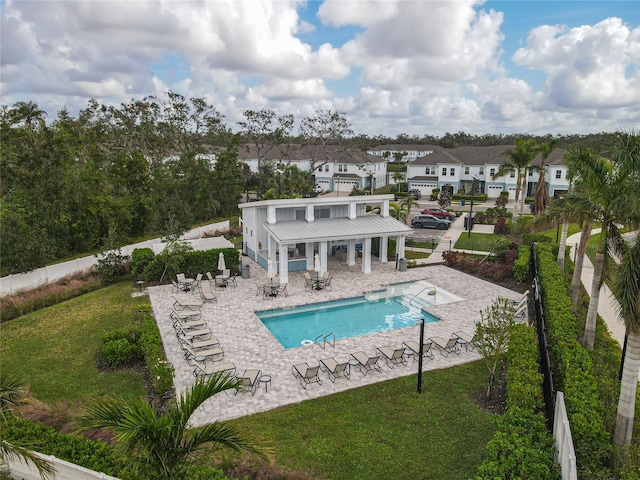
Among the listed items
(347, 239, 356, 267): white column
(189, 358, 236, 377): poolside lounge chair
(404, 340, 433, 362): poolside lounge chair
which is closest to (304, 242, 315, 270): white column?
(347, 239, 356, 267): white column

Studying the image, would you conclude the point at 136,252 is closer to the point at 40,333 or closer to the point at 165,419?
the point at 40,333

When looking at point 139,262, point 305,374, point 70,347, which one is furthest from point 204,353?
point 139,262

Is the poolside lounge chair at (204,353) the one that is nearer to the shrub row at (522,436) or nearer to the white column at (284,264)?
the white column at (284,264)

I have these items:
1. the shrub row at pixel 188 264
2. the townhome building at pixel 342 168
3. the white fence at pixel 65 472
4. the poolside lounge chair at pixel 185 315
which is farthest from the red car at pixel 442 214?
the white fence at pixel 65 472

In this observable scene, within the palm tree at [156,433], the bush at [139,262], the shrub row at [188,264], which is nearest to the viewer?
the palm tree at [156,433]

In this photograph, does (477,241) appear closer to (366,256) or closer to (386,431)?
(366,256)

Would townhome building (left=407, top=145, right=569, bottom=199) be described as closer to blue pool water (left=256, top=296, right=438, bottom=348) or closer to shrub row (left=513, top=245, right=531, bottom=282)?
shrub row (left=513, top=245, right=531, bottom=282)
